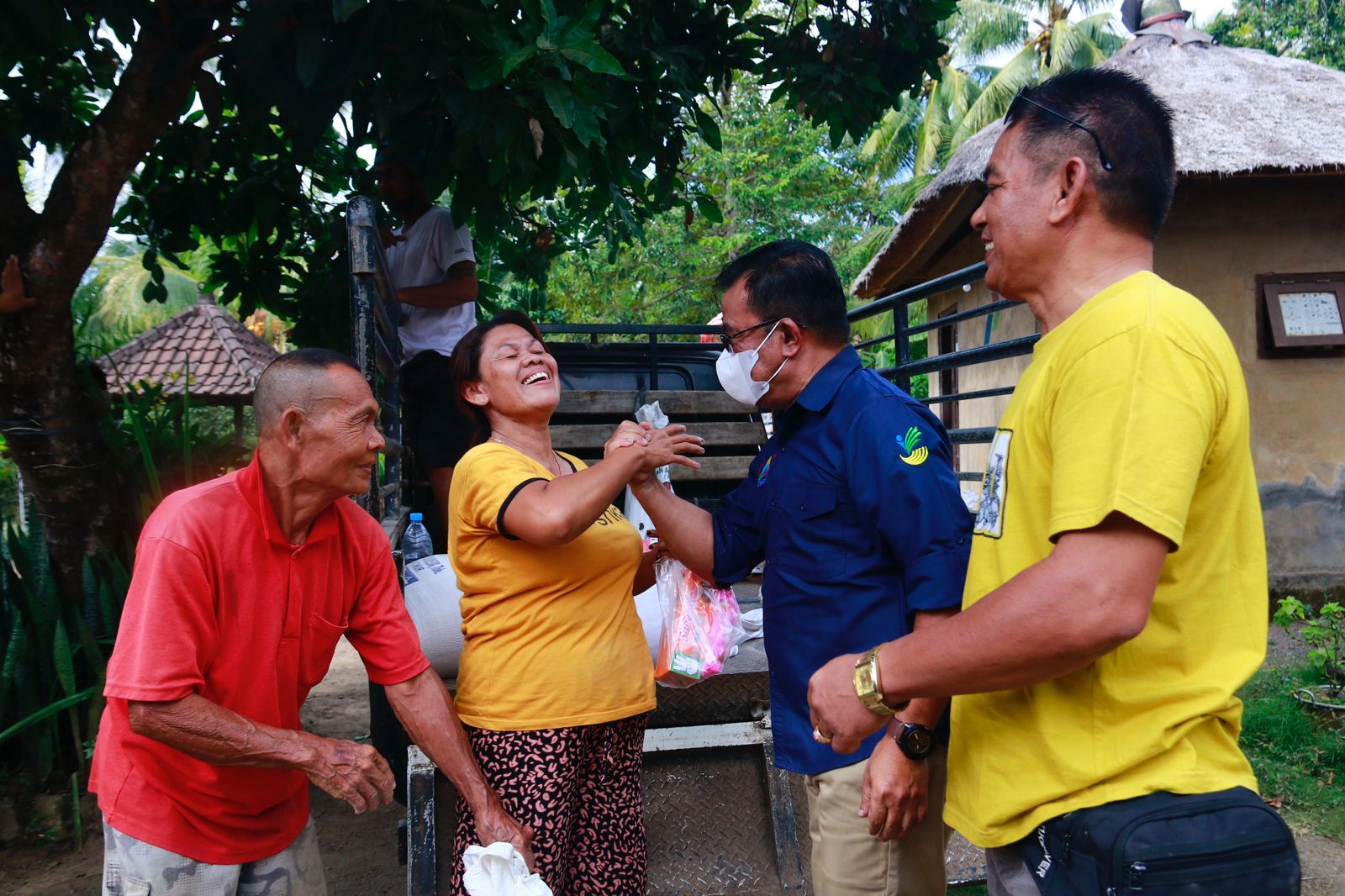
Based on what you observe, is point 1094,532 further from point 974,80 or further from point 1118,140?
point 974,80

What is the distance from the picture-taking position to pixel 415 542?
3.76 metres

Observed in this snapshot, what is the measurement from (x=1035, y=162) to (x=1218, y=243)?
Answer: 24.9 ft

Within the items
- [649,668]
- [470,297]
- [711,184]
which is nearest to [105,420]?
[470,297]

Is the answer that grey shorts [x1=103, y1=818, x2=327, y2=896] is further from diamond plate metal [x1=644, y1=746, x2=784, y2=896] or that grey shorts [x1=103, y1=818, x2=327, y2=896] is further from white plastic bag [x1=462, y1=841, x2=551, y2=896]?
diamond plate metal [x1=644, y1=746, x2=784, y2=896]

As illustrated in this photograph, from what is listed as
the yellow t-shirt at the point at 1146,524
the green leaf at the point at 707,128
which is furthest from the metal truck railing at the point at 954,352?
the yellow t-shirt at the point at 1146,524

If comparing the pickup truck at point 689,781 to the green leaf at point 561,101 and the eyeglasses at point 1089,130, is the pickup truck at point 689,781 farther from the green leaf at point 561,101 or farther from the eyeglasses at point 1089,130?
the eyeglasses at point 1089,130

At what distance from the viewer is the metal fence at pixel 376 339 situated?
10.1ft

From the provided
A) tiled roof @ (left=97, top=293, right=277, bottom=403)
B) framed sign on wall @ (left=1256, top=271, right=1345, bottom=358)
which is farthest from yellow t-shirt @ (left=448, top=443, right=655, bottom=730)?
tiled roof @ (left=97, top=293, right=277, bottom=403)

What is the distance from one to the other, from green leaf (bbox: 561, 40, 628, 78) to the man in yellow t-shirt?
156cm

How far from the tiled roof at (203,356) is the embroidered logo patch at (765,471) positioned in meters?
12.8

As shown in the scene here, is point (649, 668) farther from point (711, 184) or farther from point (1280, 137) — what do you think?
point (711, 184)

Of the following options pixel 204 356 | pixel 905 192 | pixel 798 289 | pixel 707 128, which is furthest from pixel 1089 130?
pixel 905 192

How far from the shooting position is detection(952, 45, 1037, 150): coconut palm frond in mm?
22562

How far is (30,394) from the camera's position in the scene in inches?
169
